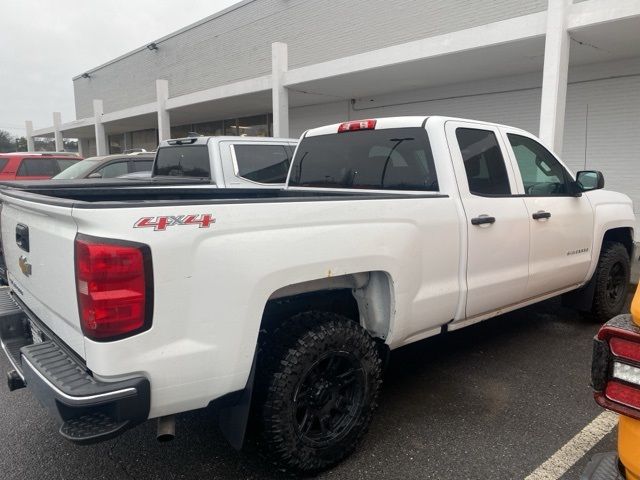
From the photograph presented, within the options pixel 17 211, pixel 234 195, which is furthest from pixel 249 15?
pixel 17 211

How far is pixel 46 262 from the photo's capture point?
2.41 meters

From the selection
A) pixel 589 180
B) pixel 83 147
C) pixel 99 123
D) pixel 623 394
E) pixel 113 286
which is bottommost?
pixel 623 394

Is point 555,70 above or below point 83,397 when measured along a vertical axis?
above

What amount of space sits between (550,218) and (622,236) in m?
1.79

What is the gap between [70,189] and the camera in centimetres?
354

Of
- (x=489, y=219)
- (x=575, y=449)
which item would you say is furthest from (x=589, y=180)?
(x=575, y=449)

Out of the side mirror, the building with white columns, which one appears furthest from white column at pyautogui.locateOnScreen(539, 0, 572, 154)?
the side mirror

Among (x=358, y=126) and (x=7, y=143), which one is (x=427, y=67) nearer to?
(x=358, y=126)

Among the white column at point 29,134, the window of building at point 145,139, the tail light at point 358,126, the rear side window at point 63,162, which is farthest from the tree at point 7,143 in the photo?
the tail light at point 358,126

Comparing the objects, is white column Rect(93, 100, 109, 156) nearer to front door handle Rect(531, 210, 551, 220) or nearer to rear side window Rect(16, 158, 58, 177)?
rear side window Rect(16, 158, 58, 177)

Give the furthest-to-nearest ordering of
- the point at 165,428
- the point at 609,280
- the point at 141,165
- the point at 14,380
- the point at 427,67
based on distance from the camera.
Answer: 1. the point at 427,67
2. the point at 141,165
3. the point at 609,280
4. the point at 14,380
5. the point at 165,428

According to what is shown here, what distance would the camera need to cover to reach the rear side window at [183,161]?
6.14 metres

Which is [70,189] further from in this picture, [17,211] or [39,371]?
[39,371]

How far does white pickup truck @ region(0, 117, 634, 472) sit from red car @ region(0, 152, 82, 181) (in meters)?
9.59
